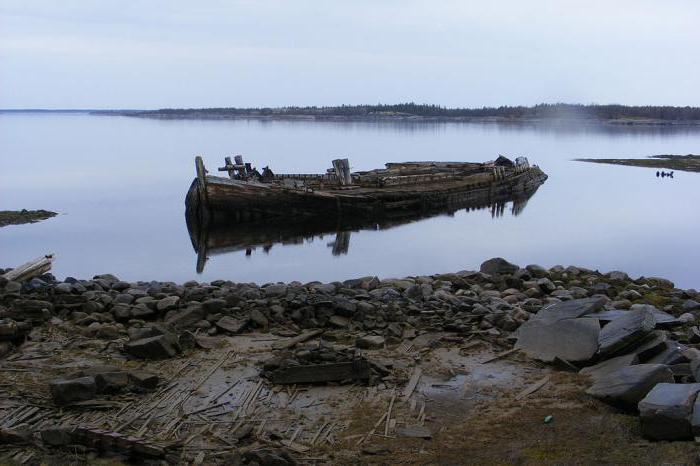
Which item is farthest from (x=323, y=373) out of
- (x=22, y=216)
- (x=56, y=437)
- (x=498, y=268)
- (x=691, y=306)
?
(x=22, y=216)

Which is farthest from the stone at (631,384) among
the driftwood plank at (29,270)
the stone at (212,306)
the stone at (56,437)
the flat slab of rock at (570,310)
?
the driftwood plank at (29,270)

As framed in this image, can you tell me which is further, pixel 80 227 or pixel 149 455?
pixel 80 227

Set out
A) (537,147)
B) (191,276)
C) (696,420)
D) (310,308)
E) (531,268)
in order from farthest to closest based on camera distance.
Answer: (537,147) < (191,276) < (531,268) < (310,308) < (696,420)

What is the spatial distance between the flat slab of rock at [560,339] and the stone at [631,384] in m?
1.07

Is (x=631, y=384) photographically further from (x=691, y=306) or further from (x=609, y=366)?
(x=691, y=306)

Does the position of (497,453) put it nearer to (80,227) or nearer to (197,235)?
(197,235)

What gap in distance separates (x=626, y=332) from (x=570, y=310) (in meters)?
1.30

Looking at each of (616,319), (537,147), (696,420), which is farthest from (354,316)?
(537,147)

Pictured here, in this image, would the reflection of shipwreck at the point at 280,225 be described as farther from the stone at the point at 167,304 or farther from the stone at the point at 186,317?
the stone at the point at 186,317

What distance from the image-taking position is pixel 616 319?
357 inches

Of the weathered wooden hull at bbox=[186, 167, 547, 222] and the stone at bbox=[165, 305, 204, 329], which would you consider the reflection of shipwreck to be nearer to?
the weathered wooden hull at bbox=[186, 167, 547, 222]

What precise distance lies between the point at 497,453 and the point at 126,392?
4.11 m

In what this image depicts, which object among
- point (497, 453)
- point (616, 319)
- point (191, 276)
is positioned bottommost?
point (191, 276)

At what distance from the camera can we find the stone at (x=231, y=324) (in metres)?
10.4
